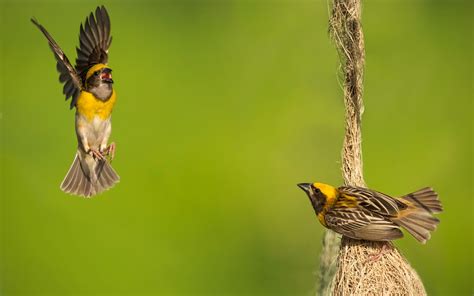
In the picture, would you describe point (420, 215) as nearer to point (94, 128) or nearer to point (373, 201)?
point (373, 201)

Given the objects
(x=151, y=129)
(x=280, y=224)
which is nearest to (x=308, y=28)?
(x=151, y=129)

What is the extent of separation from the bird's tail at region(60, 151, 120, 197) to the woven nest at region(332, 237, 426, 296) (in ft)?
8.58

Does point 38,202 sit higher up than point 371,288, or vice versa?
point 38,202

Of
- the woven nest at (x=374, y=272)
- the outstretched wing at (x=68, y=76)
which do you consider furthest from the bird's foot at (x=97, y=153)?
the woven nest at (x=374, y=272)

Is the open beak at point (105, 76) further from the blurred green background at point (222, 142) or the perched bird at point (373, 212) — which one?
the blurred green background at point (222, 142)

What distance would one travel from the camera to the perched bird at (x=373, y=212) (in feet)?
18.7

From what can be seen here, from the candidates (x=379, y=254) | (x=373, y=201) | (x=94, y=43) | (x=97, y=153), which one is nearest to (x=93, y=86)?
(x=94, y=43)

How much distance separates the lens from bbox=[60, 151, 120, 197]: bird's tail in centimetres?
777

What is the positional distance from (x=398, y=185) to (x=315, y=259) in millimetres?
1779

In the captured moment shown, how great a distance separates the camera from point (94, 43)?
7246 mm

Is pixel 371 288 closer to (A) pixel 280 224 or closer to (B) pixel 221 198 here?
(A) pixel 280 224

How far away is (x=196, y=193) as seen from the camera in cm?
1116

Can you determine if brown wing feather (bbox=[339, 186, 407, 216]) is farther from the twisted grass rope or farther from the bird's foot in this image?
the bird's foot

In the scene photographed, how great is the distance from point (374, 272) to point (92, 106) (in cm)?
261
